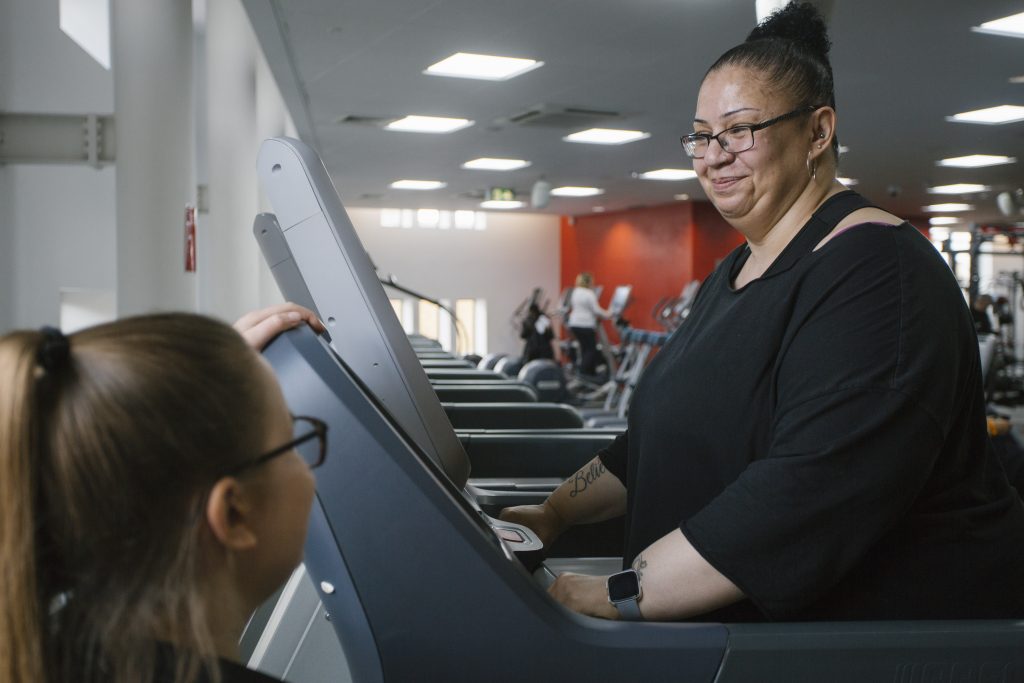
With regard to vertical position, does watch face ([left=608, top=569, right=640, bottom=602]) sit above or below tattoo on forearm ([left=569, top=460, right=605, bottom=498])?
below

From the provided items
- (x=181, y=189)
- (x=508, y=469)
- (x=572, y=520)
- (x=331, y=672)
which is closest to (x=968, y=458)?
(x=572, y=520)

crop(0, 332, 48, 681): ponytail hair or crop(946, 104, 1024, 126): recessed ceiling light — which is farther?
crop(946, 104, 1024, 126): recessed ceiling light

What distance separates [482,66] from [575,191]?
634 centimetres

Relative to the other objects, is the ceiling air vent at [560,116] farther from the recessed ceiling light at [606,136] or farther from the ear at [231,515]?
the ear at [231,515]

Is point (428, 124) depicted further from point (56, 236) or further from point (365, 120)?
point (56, 236)

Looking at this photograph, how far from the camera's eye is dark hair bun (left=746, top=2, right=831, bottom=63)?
118cm

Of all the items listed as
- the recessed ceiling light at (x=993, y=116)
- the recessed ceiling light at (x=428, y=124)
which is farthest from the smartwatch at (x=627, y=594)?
the recessed ceiling light at (x=993, y=116)

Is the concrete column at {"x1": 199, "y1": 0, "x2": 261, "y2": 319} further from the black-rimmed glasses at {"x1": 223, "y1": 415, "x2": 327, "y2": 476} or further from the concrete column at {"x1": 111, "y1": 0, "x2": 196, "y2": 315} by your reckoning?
the black-rimmed glasses at {"x1": 223, "y1": 415, "x2": 327, "y2": 476}

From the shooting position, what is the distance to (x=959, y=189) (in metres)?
11.4

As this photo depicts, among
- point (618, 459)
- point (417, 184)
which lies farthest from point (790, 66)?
point (417, 184)

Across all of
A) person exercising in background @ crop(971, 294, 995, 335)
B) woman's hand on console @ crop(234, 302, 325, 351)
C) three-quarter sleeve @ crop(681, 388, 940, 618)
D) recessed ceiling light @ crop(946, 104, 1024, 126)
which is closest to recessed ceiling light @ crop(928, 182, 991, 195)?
person exercising in background @ crop(971, 294, 995, 335)

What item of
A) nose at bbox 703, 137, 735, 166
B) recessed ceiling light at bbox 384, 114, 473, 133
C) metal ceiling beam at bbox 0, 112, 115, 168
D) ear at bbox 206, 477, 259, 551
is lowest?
ear at bbox 206, 477, 259, 551

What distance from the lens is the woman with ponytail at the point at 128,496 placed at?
54 centimetres

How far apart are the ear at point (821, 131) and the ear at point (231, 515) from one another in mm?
817
